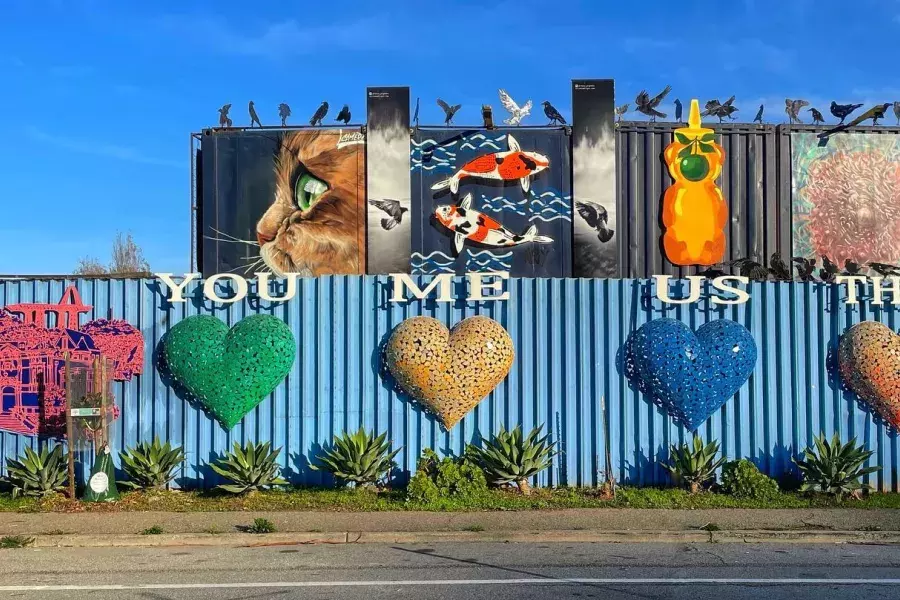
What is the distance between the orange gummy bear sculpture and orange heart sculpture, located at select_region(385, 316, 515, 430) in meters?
5.54

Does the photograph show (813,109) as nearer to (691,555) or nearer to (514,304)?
(514,304)

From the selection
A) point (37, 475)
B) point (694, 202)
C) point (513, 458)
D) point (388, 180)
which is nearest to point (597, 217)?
point (694, 202)

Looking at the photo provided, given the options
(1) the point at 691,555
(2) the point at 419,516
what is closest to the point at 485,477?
(2) the point at 419,516

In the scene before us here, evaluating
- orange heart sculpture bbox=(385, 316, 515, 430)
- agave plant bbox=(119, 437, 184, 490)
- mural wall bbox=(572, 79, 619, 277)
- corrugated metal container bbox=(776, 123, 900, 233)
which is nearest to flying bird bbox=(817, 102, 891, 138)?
corrugated metal container bbox=(776, 123, 900, 233)

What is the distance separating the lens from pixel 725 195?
1716 centimetres

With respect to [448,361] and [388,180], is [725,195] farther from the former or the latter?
[448,361]

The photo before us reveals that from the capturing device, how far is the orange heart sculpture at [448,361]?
1267 cm

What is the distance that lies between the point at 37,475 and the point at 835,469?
1066 centimetres

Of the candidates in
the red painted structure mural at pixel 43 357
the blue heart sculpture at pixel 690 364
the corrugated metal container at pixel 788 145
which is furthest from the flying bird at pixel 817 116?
the red painted structure mural at pixel 43 357

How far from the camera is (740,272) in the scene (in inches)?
643

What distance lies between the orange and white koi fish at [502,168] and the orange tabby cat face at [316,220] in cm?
166

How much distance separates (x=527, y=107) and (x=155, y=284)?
7.60 meters

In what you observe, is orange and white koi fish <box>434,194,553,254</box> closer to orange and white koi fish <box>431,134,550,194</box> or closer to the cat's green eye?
orange and white koi fish <box>431,134,550,194</box>

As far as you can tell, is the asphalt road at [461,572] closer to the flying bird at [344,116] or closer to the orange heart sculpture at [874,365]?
the orange heart sculpture at [874,365]
